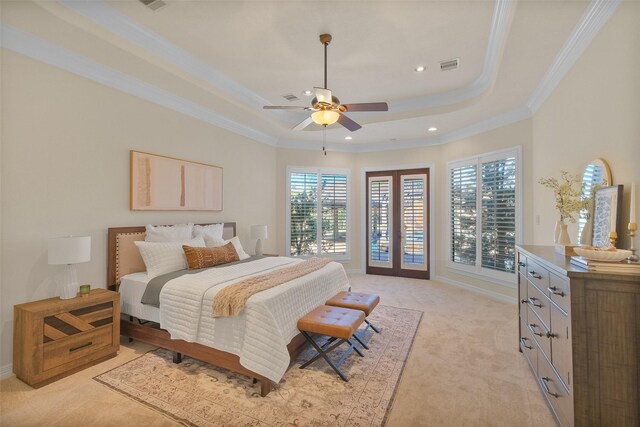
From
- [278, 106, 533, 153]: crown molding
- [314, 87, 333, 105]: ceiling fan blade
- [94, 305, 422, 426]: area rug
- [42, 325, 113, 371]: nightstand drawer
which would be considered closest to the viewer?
[94, 305, 422, 426]: area rug

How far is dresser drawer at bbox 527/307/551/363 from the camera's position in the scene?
6.83 ft

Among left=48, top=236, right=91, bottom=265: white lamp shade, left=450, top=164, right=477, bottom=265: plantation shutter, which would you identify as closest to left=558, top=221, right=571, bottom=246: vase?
left=450, top=164, right=477, bottom=265: plantation shutter

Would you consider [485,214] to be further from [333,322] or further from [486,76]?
[333,322]

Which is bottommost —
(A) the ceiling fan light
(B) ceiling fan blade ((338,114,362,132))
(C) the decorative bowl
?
(C) the decorative bowl

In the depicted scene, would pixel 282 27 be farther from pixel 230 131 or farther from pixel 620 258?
pixel 620 258

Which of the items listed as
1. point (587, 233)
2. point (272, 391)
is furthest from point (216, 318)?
point (587, 233)

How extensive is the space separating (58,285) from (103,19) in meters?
2.37

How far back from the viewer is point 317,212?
6500 millimetres

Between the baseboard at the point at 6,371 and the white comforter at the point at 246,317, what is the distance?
1233 mm

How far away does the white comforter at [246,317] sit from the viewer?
7.54 ft

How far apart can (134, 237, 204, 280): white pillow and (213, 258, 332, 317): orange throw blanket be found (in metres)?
1.04

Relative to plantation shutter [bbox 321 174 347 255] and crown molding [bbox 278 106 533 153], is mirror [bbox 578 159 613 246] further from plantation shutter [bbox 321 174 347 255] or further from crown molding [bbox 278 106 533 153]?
plantation shutter [bbox 321 174 347 255]

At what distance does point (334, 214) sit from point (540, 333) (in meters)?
4.69

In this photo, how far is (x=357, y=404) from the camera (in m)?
2.18
